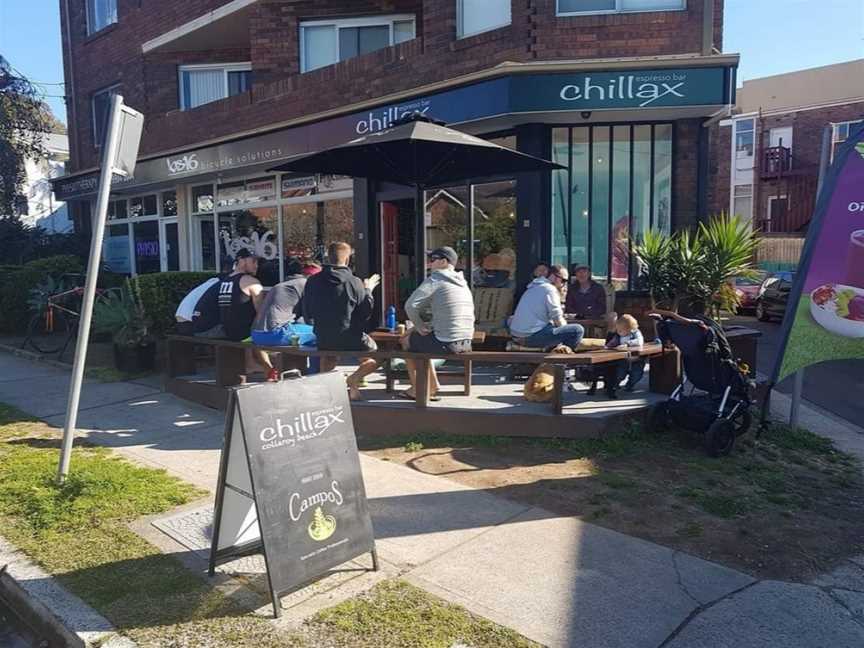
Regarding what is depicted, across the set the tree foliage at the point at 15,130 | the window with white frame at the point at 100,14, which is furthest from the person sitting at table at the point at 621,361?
the tree foliage at the point at 15,130

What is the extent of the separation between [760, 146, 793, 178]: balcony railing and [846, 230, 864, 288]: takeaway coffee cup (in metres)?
28.8

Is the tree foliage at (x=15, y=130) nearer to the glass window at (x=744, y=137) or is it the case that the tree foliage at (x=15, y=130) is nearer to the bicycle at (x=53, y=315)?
the bicycle at (x=53, y=315)

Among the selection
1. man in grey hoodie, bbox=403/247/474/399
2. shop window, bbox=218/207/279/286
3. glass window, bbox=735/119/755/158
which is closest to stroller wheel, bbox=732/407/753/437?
man in grey hoodie, bbox=403/247/474/399

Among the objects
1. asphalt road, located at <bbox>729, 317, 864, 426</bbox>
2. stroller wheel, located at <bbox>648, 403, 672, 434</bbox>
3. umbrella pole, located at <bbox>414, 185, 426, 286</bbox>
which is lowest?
asphalt road, located at <bbox>729, 317, 864, 426</bbox>

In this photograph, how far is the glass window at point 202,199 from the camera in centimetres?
1595

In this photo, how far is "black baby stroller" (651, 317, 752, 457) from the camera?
575 centimetres

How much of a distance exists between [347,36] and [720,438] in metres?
10.3

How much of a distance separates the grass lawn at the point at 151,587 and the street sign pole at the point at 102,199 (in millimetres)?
412

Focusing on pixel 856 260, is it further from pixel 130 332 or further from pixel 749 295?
pixel 749 295

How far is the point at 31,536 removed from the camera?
432 cm

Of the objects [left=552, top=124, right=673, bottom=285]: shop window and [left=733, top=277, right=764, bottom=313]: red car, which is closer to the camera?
[left=552, top=124, right=673, bottom=285]: shop window

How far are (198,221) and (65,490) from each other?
12261 mm

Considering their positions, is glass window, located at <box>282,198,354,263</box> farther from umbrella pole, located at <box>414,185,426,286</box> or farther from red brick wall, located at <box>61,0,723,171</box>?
umbrella pole, located at <box>414,185,426,286</box>

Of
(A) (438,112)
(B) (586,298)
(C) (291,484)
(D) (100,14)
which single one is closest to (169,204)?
(D) (100,14)
